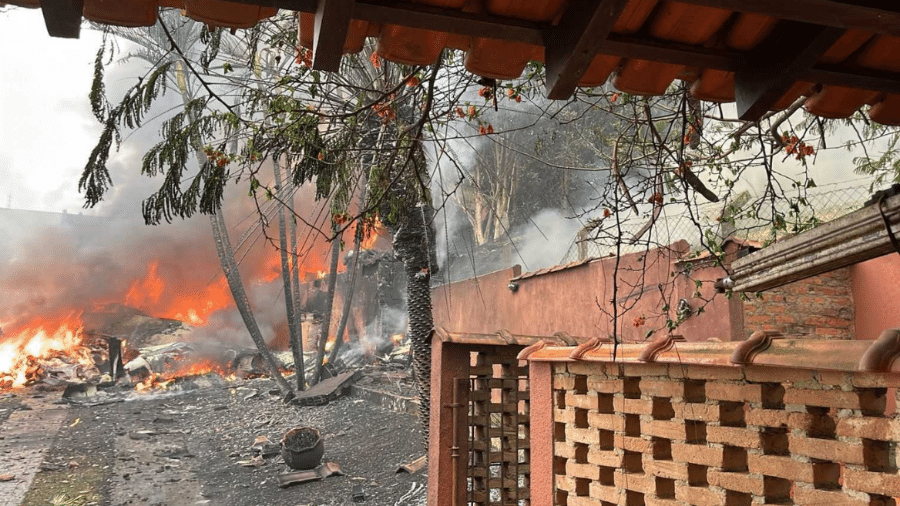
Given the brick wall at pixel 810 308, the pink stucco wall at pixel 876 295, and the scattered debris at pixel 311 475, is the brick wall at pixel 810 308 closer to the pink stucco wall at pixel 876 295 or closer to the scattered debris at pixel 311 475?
the pink stucco wall at pixel 876 295

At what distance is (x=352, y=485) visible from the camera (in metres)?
10.6

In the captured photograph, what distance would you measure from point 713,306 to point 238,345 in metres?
17.3

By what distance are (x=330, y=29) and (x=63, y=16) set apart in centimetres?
58

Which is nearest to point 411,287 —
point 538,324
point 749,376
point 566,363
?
point 538,324

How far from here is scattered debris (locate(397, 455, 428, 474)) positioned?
1087 cm

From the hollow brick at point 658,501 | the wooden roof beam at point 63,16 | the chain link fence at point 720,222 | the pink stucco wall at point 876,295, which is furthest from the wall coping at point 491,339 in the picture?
the pink stucco wall at point 876,295

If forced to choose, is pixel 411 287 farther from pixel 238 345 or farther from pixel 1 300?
pixel 1 300

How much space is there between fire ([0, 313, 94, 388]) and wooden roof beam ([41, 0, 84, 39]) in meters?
18.4

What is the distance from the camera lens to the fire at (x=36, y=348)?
56.9 ft

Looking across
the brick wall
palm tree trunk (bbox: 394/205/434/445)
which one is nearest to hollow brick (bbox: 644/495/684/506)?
the brick wall

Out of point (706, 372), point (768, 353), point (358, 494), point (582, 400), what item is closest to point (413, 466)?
point (358, 494)

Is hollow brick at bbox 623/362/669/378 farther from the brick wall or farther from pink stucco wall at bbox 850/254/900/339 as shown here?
pink stucco wall at bbox 850/254/900/339

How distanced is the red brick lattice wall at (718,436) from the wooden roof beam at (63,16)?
6.71 feet

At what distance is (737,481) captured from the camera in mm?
2219
